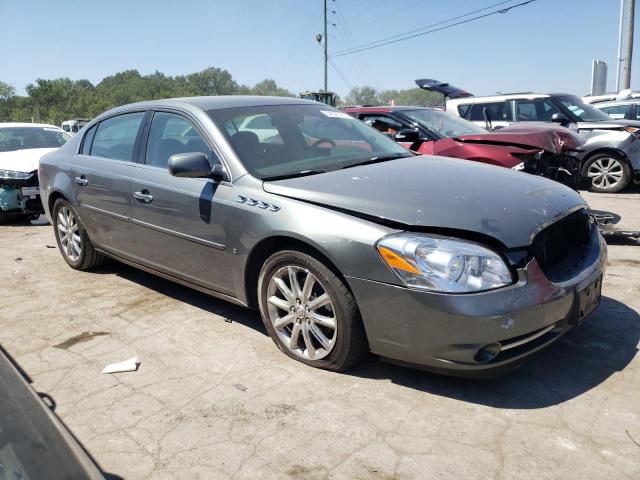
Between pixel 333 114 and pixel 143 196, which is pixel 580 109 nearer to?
pixel 333 114

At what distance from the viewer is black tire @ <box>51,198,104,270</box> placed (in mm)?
5188

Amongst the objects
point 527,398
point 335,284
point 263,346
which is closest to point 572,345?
point 527,398

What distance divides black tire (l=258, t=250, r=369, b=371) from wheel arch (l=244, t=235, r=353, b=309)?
0.03 metres

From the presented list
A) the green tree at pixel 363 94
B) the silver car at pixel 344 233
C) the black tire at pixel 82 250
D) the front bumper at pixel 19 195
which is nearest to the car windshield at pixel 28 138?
the front bumper at pixel 19 195

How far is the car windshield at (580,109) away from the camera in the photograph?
10.0 meters

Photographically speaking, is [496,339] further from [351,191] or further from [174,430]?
[174,430]

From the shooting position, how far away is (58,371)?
11.1 ft

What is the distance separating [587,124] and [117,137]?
8.20 meters

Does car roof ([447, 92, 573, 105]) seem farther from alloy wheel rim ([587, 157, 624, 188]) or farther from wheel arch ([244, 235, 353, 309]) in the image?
wheel arch ([244, 235, 353, 309])

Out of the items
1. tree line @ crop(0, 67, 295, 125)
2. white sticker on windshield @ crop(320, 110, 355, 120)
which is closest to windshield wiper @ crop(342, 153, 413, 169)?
white sticker on windshield @ crop(320, 110, 355, 120)

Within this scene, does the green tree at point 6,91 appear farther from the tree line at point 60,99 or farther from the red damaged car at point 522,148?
the red damaged car at point 522,148

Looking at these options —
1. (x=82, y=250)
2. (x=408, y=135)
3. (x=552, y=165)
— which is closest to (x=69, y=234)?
(x=82, y=250)

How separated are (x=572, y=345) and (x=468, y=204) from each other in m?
1.22

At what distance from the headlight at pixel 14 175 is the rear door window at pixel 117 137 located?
11.4 feet
